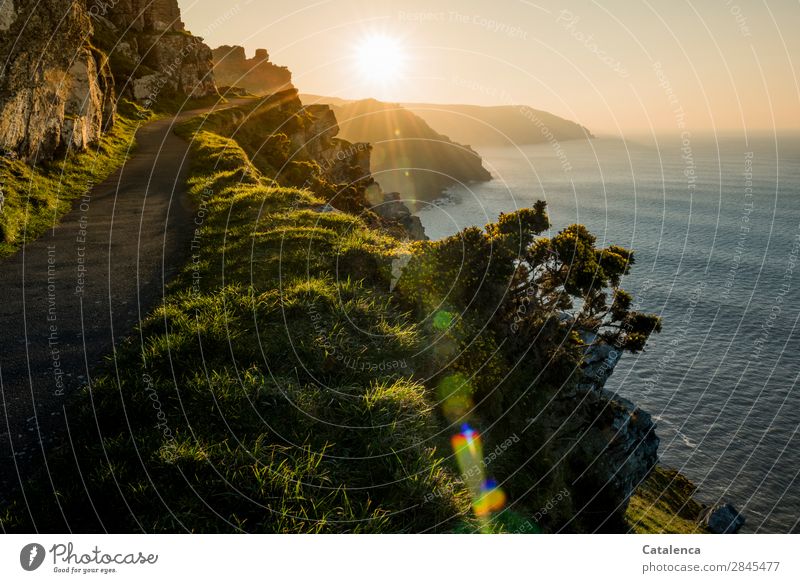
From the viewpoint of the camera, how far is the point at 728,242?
329ft

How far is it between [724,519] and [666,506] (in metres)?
4.09

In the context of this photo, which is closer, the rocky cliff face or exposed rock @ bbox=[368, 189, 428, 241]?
the rocky cliff face

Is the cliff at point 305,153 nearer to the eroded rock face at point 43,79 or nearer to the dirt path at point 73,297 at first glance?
the dirt path at point 73,297

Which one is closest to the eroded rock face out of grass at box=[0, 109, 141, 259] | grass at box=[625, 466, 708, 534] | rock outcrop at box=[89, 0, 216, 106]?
grass at box=[0, 109, 141, 259]

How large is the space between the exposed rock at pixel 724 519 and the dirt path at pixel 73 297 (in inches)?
1740

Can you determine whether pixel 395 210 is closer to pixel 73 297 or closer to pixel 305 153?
pixel 305 153

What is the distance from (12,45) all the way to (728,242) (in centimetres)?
12329

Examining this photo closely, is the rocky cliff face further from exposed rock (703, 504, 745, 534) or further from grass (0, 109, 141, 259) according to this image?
exposed rock (703, 504, 745, 534)

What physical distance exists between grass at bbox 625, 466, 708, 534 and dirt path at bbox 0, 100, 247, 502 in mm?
29717

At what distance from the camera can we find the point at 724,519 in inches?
1415

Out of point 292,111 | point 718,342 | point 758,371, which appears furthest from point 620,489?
point 292,111

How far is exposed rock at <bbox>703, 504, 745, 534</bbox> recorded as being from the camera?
117 feet

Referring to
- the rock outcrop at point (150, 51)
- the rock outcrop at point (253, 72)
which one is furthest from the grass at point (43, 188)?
→ the rock outcrop at point (253, 72)

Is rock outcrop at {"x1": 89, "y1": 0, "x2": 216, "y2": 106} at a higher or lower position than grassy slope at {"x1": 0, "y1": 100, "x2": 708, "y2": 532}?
higher
